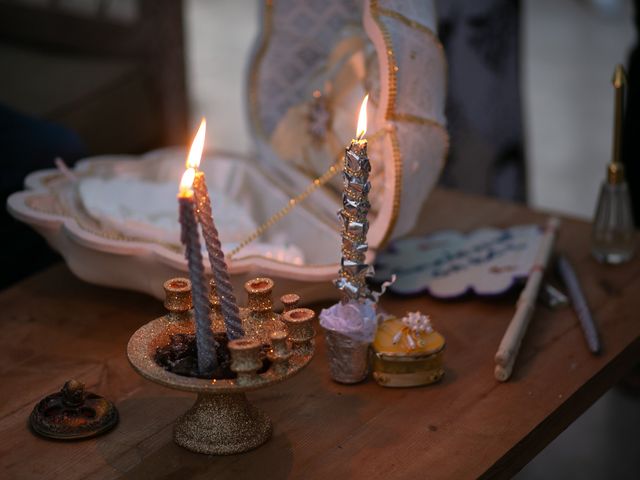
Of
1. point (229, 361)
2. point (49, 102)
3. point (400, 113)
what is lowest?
point (49, 102)

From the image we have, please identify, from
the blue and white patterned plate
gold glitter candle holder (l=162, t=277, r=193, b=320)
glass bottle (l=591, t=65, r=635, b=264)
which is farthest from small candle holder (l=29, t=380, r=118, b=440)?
glass bottle (l=591, t=65, r=635, b=264)

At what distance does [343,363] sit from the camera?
0.95m

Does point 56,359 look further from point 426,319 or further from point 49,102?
point 49,102

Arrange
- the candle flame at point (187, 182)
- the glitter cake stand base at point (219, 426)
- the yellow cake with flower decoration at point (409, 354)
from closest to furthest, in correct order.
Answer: the candle flame at point (187, 182) → the glitter cake stand base at point (219, 426) → the yellow cake with flower decoration at point (409, 354)

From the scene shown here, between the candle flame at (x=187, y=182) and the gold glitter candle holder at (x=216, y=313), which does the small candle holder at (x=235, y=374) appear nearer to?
the gold glitter candle holder at (x=216, y=313)

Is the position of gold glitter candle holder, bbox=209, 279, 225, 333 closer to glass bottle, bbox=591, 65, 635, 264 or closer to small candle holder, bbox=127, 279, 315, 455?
small candle holder, bbox=127, 279, 315, 455

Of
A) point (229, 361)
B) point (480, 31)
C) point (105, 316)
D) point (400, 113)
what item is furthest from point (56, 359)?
point (480, 31)

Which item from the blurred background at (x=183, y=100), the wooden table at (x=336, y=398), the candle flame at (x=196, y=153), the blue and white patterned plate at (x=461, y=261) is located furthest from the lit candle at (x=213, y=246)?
the blurred background at (x=183, y=100)

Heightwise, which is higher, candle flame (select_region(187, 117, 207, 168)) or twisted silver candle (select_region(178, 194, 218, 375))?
candle flame (select_region(187, 117, 207, 168))

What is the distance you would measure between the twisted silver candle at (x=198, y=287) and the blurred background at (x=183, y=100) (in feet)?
2.09

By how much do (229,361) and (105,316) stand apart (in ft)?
1.14

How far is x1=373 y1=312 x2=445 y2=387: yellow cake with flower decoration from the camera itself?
0.95 metres

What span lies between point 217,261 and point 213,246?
13 mm

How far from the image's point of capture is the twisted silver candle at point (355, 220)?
856 mm
